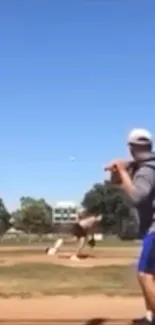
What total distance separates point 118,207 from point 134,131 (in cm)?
8803

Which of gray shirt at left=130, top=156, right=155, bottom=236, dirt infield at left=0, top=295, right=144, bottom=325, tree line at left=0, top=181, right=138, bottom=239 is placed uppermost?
tree line at left=0, top=181, right=138, bottom=239

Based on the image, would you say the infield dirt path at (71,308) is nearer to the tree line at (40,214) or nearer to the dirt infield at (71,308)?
the dirt infield at (71,308)

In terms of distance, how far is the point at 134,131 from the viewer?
271 inches

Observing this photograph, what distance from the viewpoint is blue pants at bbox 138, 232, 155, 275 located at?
6.47 meters

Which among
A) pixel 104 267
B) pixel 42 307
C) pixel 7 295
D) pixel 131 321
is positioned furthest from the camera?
pixel 104 267

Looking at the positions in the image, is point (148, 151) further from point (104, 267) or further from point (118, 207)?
point (118, 207)

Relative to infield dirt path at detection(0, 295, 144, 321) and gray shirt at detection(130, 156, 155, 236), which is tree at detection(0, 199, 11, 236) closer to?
infield dirt path at detection(0, 295, 144, 321)

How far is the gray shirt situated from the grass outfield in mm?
3414

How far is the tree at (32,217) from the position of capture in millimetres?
100938

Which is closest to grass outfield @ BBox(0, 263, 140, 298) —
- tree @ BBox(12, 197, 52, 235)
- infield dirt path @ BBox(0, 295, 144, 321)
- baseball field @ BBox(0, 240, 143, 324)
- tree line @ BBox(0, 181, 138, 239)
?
baseball field @ BBox(0, 240, 143, 324)

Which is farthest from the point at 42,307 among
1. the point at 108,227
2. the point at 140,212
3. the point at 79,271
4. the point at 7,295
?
the point at 108,227

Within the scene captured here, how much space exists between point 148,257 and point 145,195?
456 millimetres

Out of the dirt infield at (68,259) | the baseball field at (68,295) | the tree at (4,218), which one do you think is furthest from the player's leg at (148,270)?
the tree at (4,218)

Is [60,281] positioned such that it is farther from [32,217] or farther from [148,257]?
[32,217]
